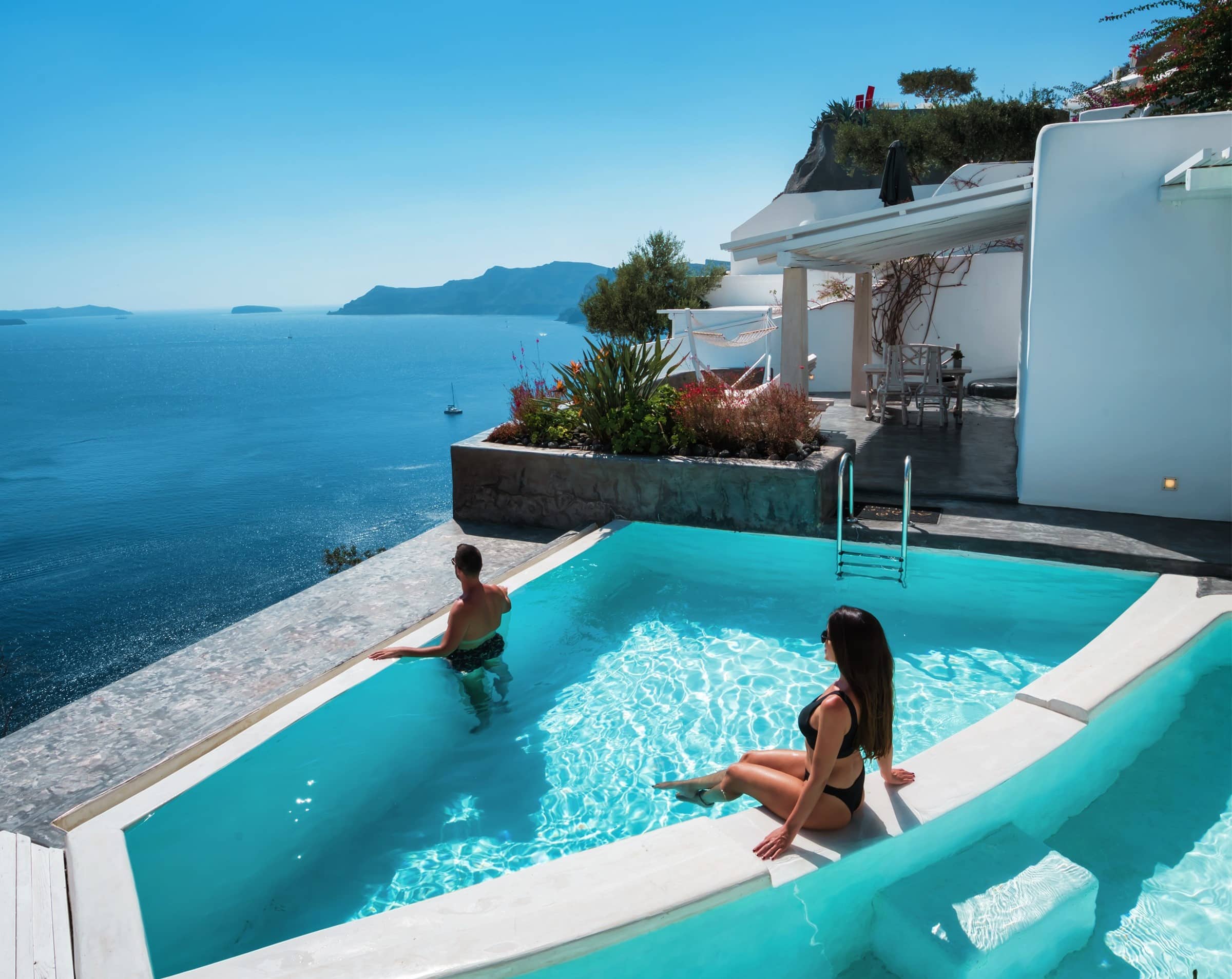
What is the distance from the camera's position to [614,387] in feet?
26.1

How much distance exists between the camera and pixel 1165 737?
14.3 ft

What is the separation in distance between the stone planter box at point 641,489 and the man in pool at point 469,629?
276cm

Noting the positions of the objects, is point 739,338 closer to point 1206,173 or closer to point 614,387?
point 614,387

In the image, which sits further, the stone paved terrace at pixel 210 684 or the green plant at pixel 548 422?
the green plant at pixel 548 422

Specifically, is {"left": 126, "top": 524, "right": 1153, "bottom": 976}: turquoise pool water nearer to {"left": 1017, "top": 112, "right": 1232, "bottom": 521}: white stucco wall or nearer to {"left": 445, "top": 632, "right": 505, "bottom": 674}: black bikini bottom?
{"left": 445, "top": 632, "right": 505, "bottom": 674}: black bikini bottom

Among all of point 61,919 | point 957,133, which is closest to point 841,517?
point 61,919

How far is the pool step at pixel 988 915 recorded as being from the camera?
2701 millimetres

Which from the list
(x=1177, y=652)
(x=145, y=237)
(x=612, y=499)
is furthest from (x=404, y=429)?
(x=1177, y=652)

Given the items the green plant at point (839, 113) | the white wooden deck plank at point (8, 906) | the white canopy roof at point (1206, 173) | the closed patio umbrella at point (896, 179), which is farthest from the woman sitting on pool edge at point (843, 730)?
the green plant at point (839, 113)

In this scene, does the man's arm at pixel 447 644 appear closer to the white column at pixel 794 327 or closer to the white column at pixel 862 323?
the white column at pixel 794 327

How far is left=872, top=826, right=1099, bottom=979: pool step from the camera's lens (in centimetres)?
270

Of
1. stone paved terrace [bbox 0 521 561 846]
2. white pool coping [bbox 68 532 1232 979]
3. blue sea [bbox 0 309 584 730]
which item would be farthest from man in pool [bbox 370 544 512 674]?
blue sea [bbox 0 309 584 730]

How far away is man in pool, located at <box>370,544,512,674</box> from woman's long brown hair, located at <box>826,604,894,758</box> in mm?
2336

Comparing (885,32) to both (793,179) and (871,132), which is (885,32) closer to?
(793,179)
